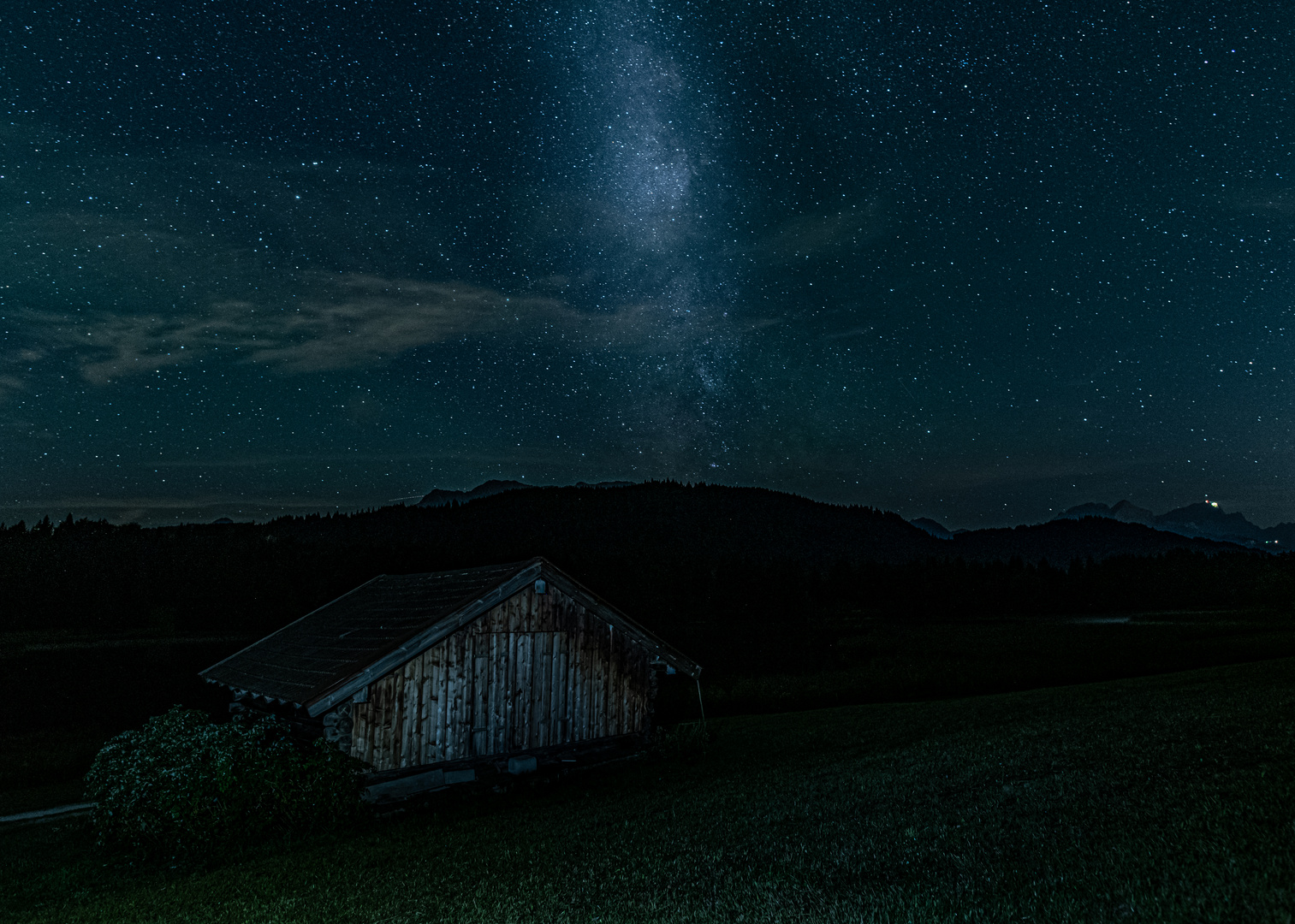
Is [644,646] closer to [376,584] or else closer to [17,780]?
[376,584]

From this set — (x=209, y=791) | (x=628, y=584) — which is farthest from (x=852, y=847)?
(x=628, y=584)

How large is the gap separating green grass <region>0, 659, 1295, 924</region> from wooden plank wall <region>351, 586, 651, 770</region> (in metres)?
1.66

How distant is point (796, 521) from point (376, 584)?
165814 millimetres

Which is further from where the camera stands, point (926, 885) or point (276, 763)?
point (276, 763)

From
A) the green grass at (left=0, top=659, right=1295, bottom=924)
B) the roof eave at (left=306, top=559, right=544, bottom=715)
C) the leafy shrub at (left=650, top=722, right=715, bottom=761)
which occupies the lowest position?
the leafy shrub at (left=650, top=722, right=715, bottom=761)

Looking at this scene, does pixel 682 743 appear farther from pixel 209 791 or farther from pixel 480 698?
pixel 209 791

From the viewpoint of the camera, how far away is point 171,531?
380 ft

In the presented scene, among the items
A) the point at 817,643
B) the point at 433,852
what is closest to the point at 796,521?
the point at 817,643

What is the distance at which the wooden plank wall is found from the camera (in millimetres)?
18688

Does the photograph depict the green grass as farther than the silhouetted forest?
No

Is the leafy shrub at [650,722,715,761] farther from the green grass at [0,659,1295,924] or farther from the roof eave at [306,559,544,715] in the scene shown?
the roof eave at [306,559,544,715]

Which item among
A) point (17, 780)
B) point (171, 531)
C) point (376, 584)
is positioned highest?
point (171, 531)

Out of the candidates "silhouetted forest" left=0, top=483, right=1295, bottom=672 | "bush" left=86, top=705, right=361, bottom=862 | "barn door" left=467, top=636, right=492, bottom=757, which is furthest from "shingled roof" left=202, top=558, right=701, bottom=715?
Answer: "silhouetted forest" left=0, top=483, right=1295, bottom=672

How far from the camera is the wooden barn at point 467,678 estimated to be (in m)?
18.4
